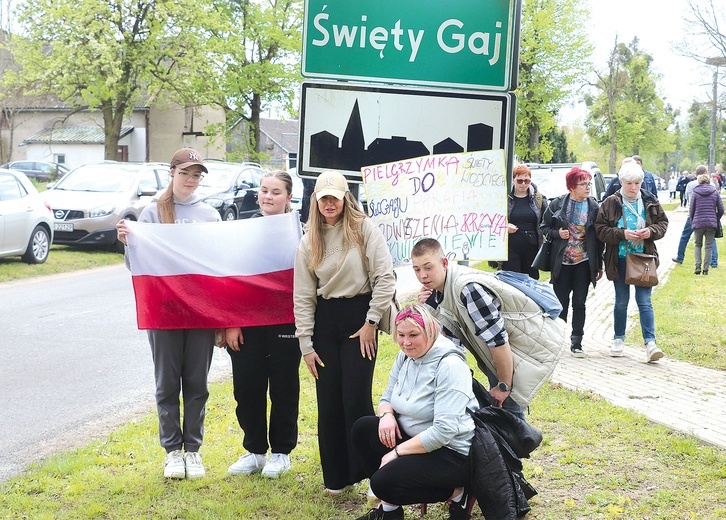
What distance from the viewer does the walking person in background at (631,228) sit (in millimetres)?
8938

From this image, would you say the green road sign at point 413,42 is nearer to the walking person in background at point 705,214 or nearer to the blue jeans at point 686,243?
the walking person in background at point 705,214

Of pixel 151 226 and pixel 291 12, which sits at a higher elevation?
pixel 291 12

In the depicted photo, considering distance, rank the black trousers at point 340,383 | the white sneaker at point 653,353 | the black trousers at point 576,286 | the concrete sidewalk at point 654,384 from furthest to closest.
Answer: the black trousers at point 576,286
the white sneaker at point 653,353
the concrete sidewalk at point 654,384
the black trousers at point 340,383

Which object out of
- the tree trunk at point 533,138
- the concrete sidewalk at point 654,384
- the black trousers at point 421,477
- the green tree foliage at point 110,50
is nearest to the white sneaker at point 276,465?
the black trousers at point 421,477

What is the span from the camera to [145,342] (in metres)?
9.96

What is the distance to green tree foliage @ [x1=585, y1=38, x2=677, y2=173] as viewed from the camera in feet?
164

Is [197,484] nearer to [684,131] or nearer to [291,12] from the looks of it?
[291,12]

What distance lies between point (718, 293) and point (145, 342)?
9243 millimetres

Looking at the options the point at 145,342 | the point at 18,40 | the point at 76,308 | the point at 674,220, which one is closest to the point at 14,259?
the point at 76,308

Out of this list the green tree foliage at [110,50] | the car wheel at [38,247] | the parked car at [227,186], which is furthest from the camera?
the green tree foliage at [110,50]

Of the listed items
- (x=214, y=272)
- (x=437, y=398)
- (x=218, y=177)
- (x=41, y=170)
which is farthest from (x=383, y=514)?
(x=41, y=170)

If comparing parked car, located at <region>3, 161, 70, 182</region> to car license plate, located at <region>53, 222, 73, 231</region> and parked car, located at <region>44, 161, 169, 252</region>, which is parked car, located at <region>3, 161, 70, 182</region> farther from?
car license plate, located at <region>53, 222, 73, 231</region>

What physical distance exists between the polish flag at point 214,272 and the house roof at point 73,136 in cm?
5373

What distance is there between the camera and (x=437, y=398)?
4.25m
